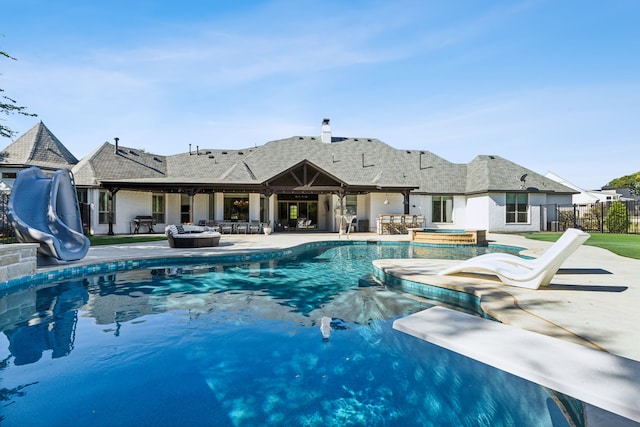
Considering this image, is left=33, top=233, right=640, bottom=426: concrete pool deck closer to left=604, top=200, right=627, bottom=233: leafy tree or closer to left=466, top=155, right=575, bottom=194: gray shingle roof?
left=604, top=200, right=627, bottom=233: leafy tree

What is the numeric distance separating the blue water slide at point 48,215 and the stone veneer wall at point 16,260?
3.02 feet

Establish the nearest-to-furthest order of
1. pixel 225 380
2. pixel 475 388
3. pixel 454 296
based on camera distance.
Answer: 1. pixel 475 388
2. pixel 225 380
3. pixel 454 296

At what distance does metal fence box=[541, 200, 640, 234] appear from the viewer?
17953 millimetres

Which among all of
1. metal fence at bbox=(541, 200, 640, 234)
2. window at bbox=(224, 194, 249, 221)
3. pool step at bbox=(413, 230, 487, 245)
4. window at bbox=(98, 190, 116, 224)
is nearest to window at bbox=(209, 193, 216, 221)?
window at bbox=(224, 194, 249, 221)

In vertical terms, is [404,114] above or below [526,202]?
above

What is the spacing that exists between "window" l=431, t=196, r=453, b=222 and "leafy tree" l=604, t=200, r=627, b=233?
8558mm

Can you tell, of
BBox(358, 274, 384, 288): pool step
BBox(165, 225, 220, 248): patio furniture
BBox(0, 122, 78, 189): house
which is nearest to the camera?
BBox(358, 274, 384, 288): pool step

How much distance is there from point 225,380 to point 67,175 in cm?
1046

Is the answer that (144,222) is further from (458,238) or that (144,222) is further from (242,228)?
(458,238)

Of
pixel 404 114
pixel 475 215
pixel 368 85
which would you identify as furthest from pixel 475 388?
pixel 475 215

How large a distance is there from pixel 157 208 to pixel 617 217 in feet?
89.6

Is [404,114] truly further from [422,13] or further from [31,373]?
[31,373]

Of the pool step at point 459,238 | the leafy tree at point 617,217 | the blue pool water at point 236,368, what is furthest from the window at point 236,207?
the leafy tree at point 617,217

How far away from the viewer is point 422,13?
10758 millimetres
